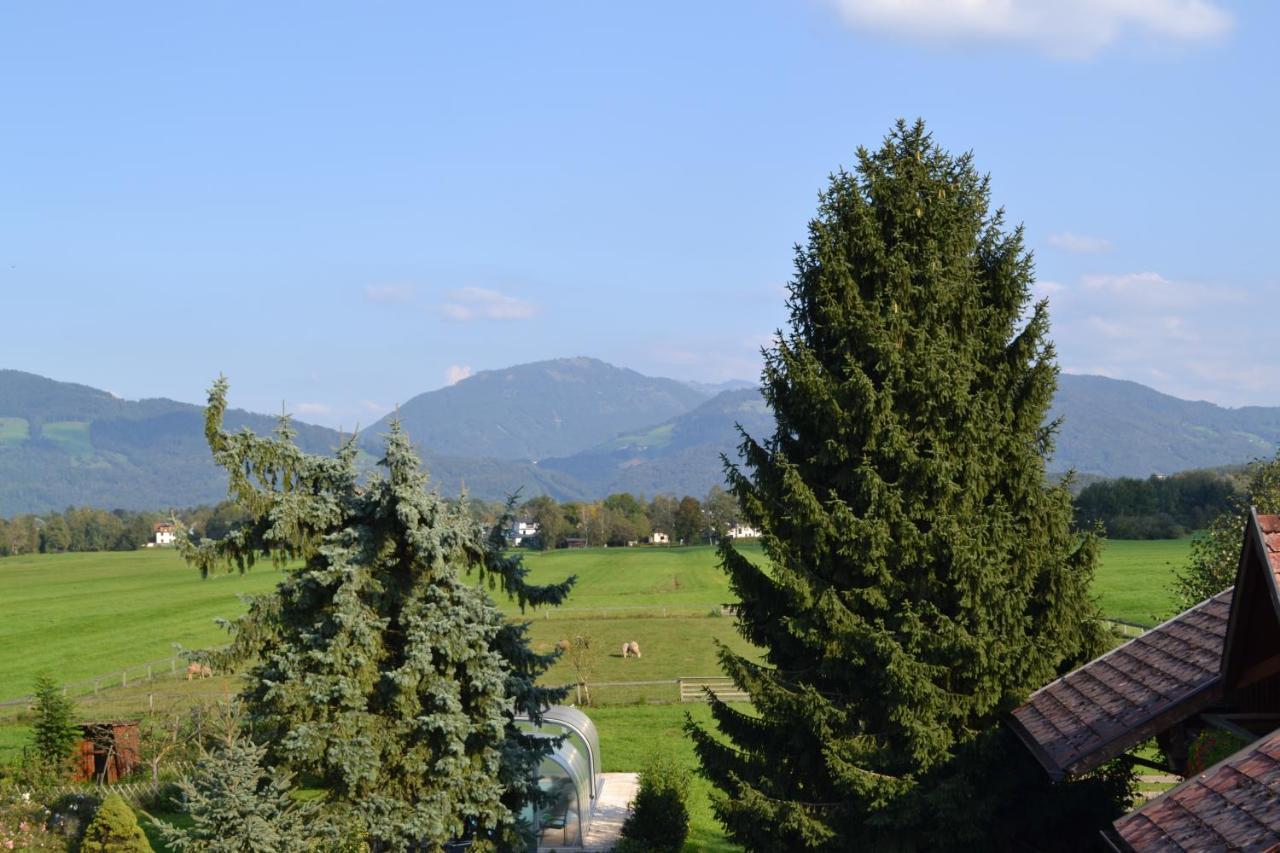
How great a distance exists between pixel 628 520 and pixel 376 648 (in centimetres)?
15218

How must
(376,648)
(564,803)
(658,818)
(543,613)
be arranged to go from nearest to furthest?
(376,648) < (658,818) < (564,803) < (543,613)

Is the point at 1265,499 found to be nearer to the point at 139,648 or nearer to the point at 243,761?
the point at 243,761

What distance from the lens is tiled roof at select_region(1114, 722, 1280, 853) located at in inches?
298

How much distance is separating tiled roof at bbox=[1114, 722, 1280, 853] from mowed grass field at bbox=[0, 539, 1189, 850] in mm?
9304

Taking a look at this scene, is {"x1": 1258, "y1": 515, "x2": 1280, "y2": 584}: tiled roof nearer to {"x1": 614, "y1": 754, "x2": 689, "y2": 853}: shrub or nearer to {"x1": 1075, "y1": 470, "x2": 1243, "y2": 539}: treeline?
{"x1": 614, "y1": 754, "x2": 689, "y2": 853}: shrub

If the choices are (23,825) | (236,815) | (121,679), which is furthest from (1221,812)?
(121,679)

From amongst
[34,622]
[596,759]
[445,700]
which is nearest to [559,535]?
[34,622]

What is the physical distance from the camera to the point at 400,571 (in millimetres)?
18641

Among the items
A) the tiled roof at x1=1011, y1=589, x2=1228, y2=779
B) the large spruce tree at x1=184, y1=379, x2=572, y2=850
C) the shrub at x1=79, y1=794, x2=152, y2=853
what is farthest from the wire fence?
the tiled roof at x1=1011, y1=589, x2=1228, y2=779

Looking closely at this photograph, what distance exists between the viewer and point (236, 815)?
15.1 metres

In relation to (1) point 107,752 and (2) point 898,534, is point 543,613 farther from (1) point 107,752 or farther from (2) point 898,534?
(2) point 898,534

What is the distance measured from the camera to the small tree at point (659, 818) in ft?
71.2

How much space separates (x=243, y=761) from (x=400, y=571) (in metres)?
4.12

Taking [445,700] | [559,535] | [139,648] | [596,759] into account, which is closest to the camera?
[445,700]
